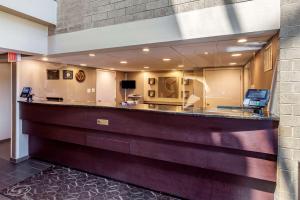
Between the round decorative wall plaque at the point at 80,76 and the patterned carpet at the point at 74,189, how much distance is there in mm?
3043

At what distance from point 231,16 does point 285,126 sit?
4.18ft

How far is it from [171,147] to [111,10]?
219 centimetres

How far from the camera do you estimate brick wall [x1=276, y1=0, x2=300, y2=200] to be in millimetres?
1871

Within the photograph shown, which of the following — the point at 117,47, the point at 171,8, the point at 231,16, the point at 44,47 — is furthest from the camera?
the point at 44,47

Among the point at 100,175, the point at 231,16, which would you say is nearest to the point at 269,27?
the point at 231,16

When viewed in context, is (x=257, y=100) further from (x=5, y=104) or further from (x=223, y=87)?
(x=5, y=104)

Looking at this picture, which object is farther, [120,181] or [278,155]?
[120,181]

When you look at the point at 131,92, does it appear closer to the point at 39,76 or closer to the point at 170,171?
the point at 39,76

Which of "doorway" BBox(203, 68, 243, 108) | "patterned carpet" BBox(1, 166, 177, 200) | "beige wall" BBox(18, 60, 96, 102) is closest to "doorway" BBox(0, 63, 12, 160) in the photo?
"beige wall" BBox(18, 60, 96, 102)

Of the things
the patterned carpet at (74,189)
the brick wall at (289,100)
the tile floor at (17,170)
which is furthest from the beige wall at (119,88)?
the brick wall at (289,100)

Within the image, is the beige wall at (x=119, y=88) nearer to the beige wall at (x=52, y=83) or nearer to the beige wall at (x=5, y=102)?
the beige wall at (x=52, y=83)

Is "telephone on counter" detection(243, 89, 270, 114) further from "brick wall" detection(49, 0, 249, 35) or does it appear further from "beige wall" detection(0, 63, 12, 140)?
"beige wall" detection(0, 63, 12, 140)

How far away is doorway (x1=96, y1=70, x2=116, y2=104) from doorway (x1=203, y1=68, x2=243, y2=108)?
9.55ft

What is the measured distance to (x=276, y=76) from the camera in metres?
2.04
